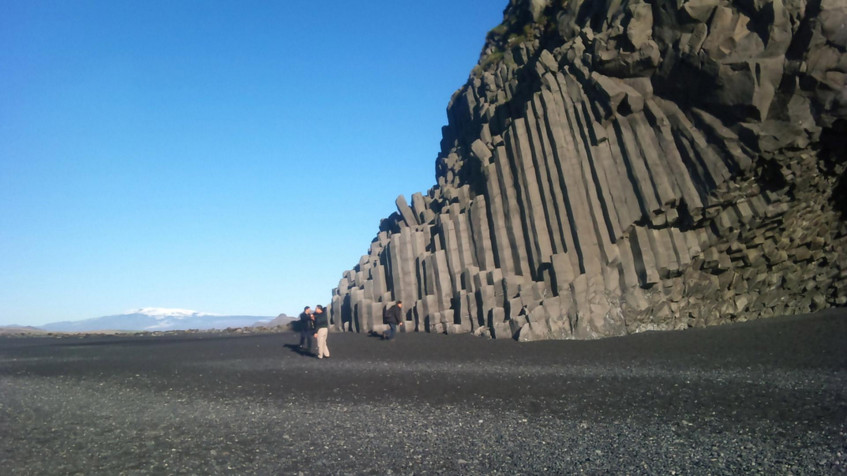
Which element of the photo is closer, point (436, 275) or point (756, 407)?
point (756, 407)

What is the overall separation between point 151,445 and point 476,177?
17.3m

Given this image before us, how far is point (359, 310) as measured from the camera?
980 inches

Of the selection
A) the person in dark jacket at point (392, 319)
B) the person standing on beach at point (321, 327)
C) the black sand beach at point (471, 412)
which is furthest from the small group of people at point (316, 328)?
the person in dark jacket at point (392, 319)

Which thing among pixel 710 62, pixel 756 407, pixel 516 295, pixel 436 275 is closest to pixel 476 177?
pixel 436 275

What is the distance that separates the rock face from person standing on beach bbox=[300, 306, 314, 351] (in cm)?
427

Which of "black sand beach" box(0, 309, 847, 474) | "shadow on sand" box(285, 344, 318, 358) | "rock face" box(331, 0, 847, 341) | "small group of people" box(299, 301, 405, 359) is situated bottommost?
"black sand beach" box(0, 309, 847, 474)

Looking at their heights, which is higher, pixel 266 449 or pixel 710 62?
pixel 710 62

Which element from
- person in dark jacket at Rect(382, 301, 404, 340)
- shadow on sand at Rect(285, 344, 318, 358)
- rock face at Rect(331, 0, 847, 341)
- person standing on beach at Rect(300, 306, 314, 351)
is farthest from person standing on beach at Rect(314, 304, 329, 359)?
rock face at Rect(331, 0, 847, 341)

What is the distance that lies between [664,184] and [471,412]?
36.1ft

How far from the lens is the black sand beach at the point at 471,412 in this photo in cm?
661

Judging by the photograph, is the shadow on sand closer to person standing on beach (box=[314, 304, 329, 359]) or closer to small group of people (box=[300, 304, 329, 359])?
small group of people (box=[300, 304, 329, 359])

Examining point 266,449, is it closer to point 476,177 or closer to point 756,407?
point 756,407

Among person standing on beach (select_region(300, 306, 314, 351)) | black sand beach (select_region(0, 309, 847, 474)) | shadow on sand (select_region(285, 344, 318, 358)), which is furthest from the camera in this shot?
person standing on beach (select_region(300, 306, 314, 351))

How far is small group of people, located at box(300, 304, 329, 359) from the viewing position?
16631 millimetres
